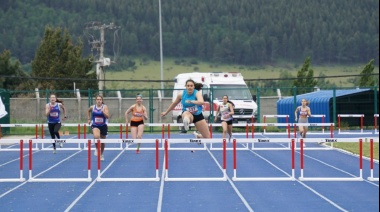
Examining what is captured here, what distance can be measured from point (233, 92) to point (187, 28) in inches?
4345

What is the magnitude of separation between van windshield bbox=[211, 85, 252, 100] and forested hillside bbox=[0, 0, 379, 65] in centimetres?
6675

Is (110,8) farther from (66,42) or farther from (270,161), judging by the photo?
(270,161)

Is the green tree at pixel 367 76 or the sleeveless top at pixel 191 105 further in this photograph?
the green tree at pixel 367 76

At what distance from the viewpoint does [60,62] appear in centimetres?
7669

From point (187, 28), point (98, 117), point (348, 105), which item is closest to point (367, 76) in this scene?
point (348, 105)

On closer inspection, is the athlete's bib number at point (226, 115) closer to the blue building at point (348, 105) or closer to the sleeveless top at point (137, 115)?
the sleeveless top at point (137, 115)

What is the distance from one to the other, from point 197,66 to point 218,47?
17.9 ft

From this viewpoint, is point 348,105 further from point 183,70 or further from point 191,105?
point 183,70

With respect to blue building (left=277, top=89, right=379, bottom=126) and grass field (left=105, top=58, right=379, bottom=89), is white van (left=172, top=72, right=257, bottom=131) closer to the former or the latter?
blue building (left=277, top=89, right=379, bottom=126)

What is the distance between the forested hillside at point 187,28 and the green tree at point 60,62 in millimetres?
34897

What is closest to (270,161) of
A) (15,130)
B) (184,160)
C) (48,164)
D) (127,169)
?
(184,160)

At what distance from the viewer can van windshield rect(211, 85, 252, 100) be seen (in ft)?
124

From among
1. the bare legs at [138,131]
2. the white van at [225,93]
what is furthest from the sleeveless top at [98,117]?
the white van at [225,93]

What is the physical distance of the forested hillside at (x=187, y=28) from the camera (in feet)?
387
